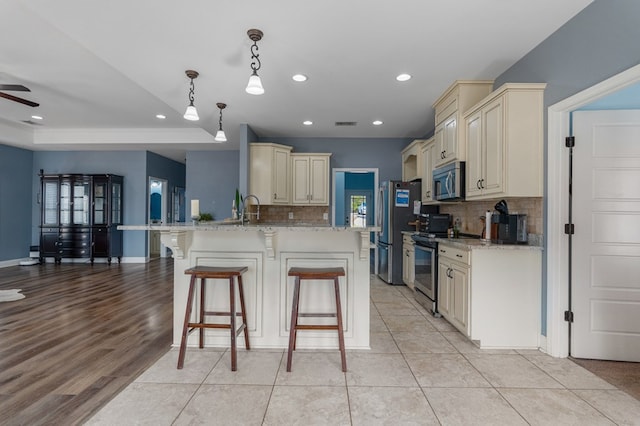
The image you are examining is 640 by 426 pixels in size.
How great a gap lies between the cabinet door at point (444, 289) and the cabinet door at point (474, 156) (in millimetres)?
809

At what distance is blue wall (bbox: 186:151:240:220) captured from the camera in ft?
23.7

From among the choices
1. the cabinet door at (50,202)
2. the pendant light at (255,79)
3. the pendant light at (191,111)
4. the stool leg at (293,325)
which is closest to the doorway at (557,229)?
the stool leg at (293,325)

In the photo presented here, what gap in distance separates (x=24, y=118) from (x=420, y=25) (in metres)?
6.76

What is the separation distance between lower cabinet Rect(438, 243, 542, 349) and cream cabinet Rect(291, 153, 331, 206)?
129 inches

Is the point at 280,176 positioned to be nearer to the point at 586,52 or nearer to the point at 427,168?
the point at 427,168

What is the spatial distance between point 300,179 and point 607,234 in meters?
4.20

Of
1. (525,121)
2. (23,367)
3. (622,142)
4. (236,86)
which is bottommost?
(23,367)

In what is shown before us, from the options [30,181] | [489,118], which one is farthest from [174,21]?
[30,181]

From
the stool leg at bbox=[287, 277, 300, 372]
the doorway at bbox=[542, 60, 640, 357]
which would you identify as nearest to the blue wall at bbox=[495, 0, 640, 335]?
the doorway at bbox=[542, 60, 640, 357]

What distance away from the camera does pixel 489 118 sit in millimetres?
2982

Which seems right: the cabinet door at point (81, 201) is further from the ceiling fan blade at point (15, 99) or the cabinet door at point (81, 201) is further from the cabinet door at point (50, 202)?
the ceiling fan blade at point (15, 99)

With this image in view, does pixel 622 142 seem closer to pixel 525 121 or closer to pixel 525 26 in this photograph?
pixel 525 121

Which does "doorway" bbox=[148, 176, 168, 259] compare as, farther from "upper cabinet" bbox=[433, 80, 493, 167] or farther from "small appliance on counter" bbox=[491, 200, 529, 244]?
"small appliance on counter" bbox=[491, 200, 529, 244]

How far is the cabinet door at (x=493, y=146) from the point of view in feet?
9.22
